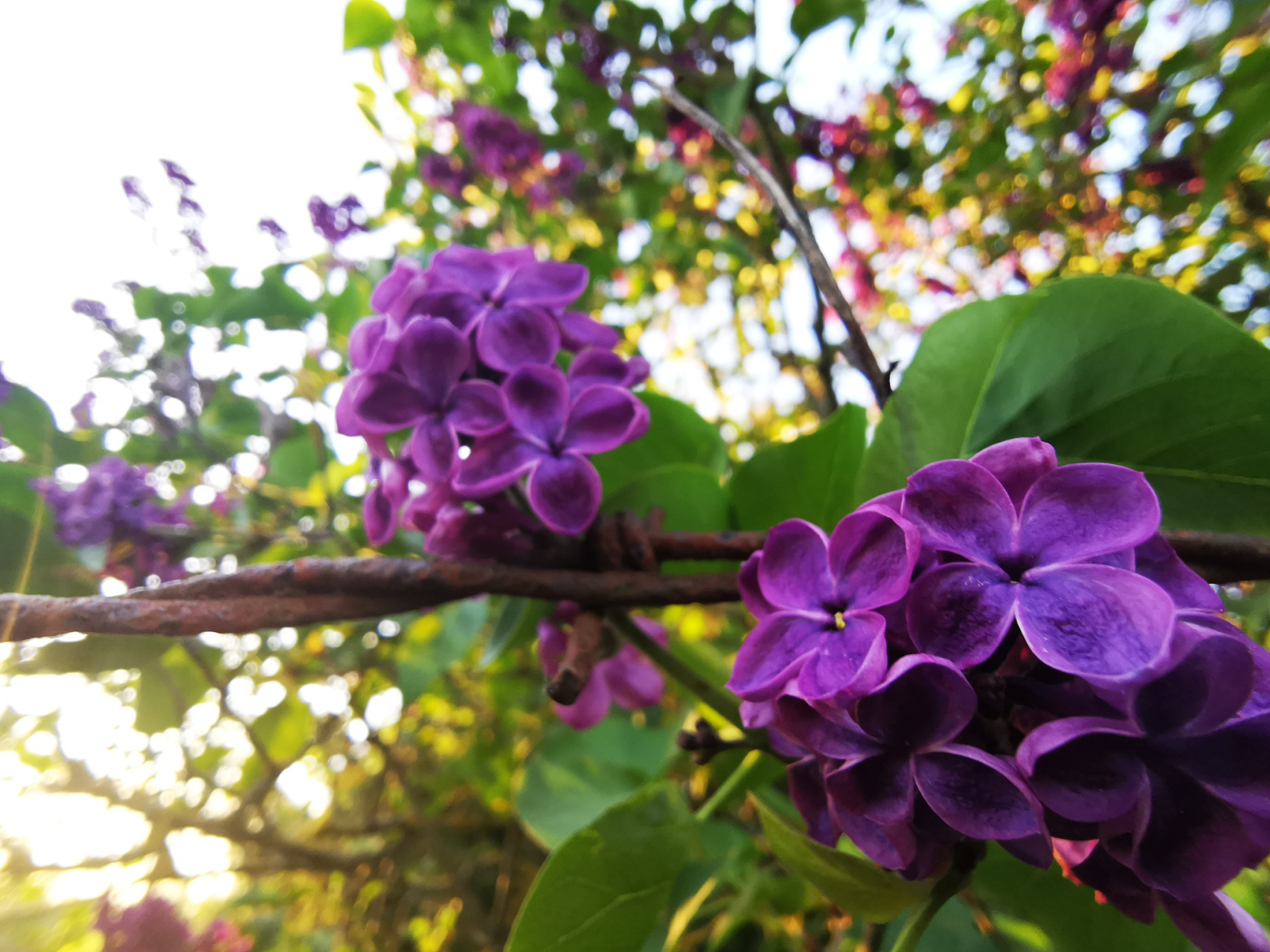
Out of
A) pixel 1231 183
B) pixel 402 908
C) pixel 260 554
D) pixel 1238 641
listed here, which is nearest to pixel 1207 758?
pixel 1238 641

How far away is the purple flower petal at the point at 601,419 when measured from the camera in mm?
322

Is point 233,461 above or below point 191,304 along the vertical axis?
below

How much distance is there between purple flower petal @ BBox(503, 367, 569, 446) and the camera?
1.05 feet

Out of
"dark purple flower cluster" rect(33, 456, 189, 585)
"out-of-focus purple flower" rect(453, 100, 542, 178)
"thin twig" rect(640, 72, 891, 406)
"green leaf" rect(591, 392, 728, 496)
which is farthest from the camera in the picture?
"out-of-focus purple flower" rect(453, 100, 542, 178)

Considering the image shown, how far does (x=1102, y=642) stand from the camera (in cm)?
18

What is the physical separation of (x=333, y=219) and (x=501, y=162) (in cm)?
26

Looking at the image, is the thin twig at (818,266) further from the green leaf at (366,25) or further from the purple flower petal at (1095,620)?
the green leaf at (366,25)

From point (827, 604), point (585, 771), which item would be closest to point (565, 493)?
point (827, 604)

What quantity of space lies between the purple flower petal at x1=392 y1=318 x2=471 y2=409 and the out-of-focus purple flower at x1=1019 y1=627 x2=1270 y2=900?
0.26m

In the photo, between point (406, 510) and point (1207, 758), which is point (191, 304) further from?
point (1207, 758)

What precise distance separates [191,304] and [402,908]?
970 millimetres

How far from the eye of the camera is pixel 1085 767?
18 cm

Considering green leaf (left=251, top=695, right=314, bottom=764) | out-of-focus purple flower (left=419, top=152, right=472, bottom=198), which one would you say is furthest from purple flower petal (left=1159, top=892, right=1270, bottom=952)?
out-of-focus purple flower (left=419, top=152, right=472, bottom=198)

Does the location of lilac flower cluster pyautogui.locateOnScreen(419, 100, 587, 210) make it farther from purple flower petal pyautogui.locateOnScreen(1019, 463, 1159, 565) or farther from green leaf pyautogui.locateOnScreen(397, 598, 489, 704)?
purple flower petal pyautogui.locateOnScreen(1019, 463, 1159, 565)
